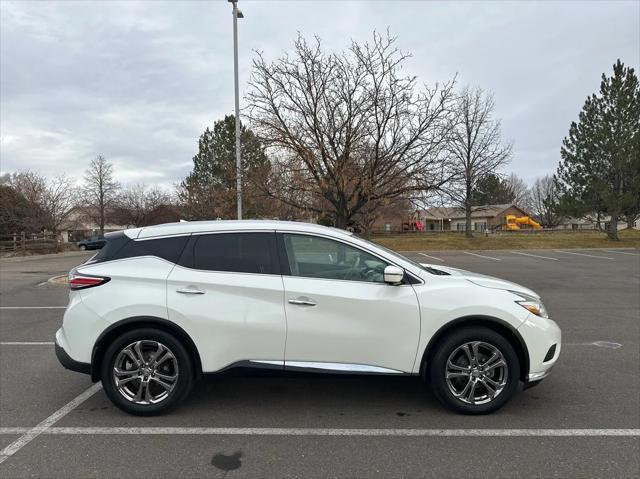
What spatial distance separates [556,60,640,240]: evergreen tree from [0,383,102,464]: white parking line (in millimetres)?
35679

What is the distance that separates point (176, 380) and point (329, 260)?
1.69 metres

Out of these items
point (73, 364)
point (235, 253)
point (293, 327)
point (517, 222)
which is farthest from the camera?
point (517, 222)

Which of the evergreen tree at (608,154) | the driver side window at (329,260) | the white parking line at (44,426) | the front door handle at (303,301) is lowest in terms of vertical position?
the white parking line at (44,426)

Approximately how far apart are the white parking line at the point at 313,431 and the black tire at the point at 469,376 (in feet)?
0.92

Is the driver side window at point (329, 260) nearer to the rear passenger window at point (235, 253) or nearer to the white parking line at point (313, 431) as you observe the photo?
the rear passenger window at point (235, 253)

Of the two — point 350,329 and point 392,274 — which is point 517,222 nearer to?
point 392,274

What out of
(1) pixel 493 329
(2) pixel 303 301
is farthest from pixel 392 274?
(1) pixel 493 329

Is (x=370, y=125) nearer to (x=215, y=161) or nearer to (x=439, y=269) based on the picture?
(x=439, y=269)

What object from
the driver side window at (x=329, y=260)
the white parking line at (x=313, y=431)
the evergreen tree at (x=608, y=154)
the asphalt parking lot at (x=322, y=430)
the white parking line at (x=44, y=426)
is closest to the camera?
the asphalt parking lot at (x=322, y=430)

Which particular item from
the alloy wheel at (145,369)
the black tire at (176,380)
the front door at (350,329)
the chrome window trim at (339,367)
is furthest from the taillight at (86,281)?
the chrome window trim at (339,367)

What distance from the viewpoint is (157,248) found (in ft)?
13.3

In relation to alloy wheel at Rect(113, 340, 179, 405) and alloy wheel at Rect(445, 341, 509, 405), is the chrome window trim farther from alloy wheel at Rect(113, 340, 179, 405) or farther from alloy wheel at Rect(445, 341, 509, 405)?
alloy wheel at Rect(113, 340, 179, 405)

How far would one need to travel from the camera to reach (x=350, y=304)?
381cm

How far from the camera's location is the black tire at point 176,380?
384cm
